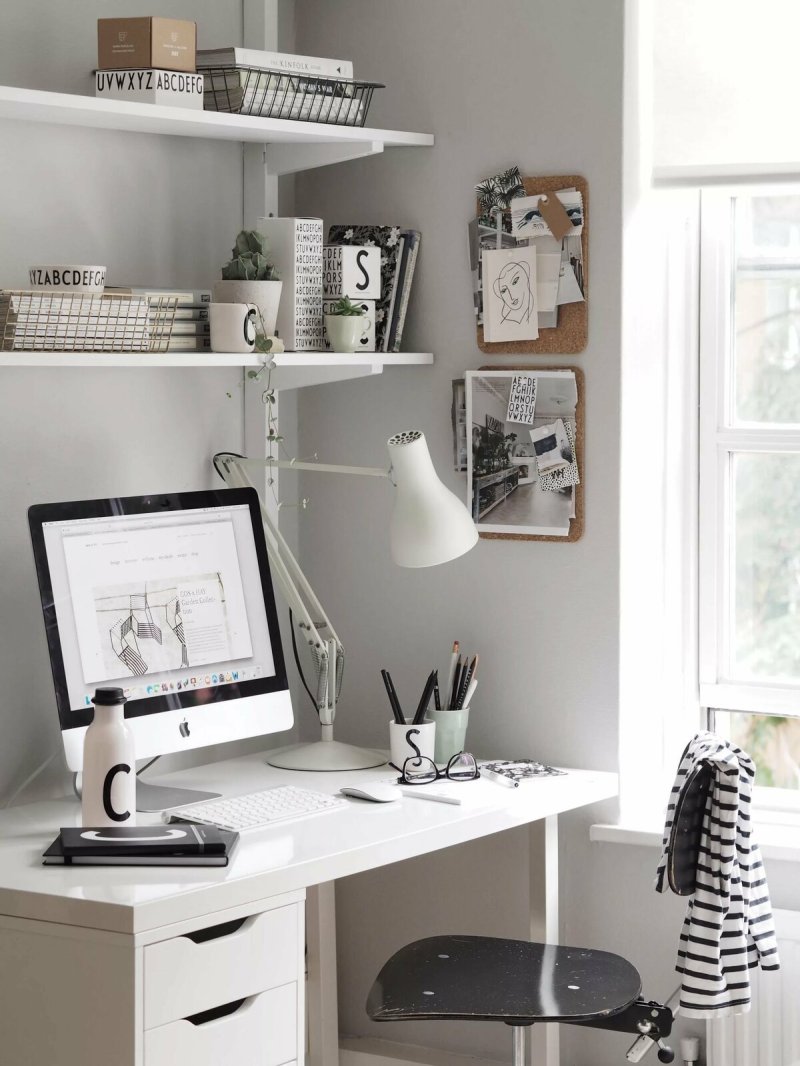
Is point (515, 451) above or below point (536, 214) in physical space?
below

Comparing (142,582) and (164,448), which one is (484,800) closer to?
(142,582)

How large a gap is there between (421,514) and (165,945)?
0.84 metres

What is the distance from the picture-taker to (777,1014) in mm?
2344

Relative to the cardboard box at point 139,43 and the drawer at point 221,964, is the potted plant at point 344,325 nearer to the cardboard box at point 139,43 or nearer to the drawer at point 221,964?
the cardboard box at point 139,43

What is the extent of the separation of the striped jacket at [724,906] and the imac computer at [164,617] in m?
0.68

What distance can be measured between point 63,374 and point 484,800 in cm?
95

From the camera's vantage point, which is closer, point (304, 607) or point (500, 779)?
point (500, 779)

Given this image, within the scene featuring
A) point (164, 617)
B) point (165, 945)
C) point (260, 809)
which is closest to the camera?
point (165, 945)

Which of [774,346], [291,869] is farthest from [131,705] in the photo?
[774,346]

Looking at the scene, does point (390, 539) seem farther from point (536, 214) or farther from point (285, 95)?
point (285, 95)

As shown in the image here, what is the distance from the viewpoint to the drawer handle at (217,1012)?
1.86 meters

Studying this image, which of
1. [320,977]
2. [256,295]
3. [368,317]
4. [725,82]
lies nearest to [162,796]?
[320,977]

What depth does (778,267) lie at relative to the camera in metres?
2.49

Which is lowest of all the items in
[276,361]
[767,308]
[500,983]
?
[500,983]
